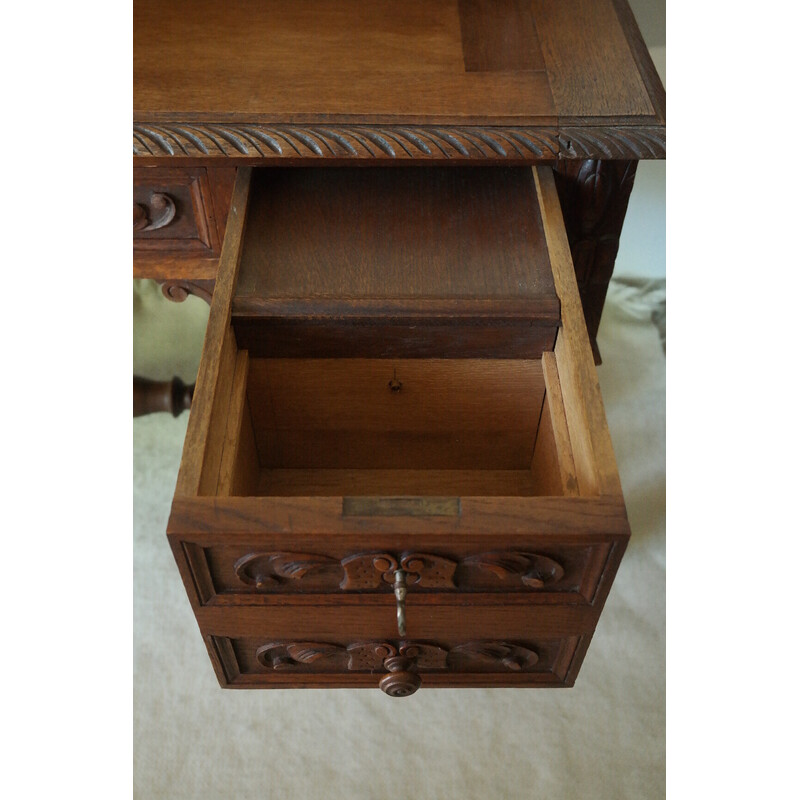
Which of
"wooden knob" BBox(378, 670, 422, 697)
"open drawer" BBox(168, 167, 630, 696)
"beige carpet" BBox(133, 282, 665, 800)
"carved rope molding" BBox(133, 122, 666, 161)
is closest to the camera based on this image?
"open drawer" BBox(168, 167, 630, 696)

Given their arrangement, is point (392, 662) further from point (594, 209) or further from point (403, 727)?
point (594, 209)

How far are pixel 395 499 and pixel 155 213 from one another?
0.46 meters

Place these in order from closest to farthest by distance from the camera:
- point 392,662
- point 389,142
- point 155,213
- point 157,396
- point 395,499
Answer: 1. point 395,499
2. point 392,662
3. point 389,142
4. point 155,213
5. point 157,396

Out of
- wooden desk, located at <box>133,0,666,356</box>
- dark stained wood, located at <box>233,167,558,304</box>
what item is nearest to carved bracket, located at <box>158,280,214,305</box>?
wooden desk, located at <box>133,0,666,356</box>

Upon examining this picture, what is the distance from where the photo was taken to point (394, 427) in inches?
31.5

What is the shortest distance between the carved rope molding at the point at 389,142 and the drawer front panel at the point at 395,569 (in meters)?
0.36

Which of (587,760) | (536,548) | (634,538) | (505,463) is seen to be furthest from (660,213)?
(536,548)

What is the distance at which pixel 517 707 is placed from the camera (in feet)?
3.05

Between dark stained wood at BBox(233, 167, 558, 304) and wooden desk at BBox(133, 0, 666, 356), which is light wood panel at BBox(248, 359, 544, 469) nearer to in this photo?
dark stained wood at BBox(233, 167, 558, 304)

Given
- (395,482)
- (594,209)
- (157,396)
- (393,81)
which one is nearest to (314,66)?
(393,81)

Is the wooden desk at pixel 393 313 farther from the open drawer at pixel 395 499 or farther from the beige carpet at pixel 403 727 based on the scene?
the beige carpet at pixel 403 727

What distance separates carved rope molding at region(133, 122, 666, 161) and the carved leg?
3 cm

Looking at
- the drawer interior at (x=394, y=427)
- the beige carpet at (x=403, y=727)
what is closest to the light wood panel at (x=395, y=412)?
the drawer interior at (x=394, y=427)

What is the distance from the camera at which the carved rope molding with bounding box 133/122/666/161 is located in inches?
28.5
